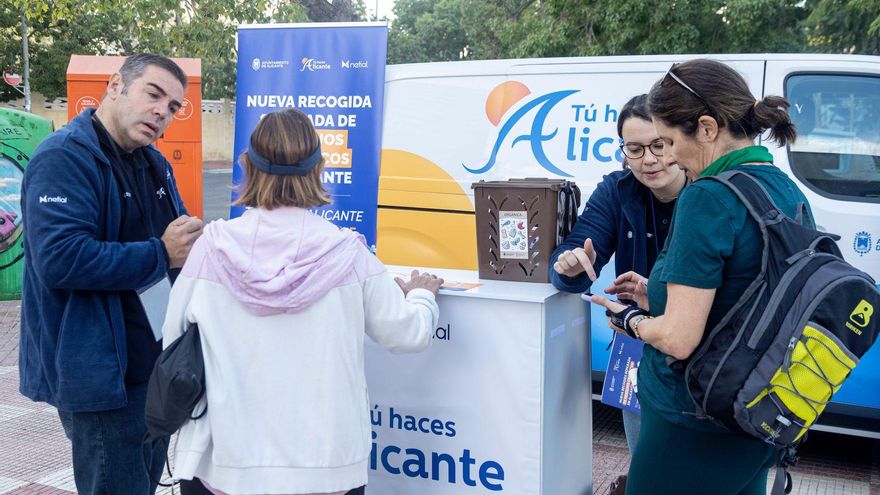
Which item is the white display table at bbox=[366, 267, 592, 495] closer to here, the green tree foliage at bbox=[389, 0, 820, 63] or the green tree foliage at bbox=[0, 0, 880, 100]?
the green tree foliage at bbox=[0, 0, 880, 100]

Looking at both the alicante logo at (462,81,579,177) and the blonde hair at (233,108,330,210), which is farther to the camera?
the alicante logo at (462,81,579,177)

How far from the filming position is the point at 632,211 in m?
2.74

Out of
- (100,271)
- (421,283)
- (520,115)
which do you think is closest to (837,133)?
(520,115)

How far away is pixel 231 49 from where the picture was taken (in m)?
10.0

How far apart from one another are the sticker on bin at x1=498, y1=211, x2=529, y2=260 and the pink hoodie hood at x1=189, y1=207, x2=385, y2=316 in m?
0.67


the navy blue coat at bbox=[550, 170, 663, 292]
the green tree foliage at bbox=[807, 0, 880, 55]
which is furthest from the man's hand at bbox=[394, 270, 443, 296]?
the green tree foliage at bbox=[807, 0, 880, 55]

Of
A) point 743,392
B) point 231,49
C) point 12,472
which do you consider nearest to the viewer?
point 743,392

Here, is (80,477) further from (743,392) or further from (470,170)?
(470,170)

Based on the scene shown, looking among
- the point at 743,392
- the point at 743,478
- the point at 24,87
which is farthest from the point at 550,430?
the point at 24,87

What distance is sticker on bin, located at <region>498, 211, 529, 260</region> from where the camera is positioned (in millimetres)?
2707

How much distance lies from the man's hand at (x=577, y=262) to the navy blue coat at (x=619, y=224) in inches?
5.2

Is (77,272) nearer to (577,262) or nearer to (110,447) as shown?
(110,447)

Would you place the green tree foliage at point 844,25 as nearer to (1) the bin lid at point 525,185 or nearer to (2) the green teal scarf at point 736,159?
(1) the bin lid at point 525,185

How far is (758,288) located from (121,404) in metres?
1.83
